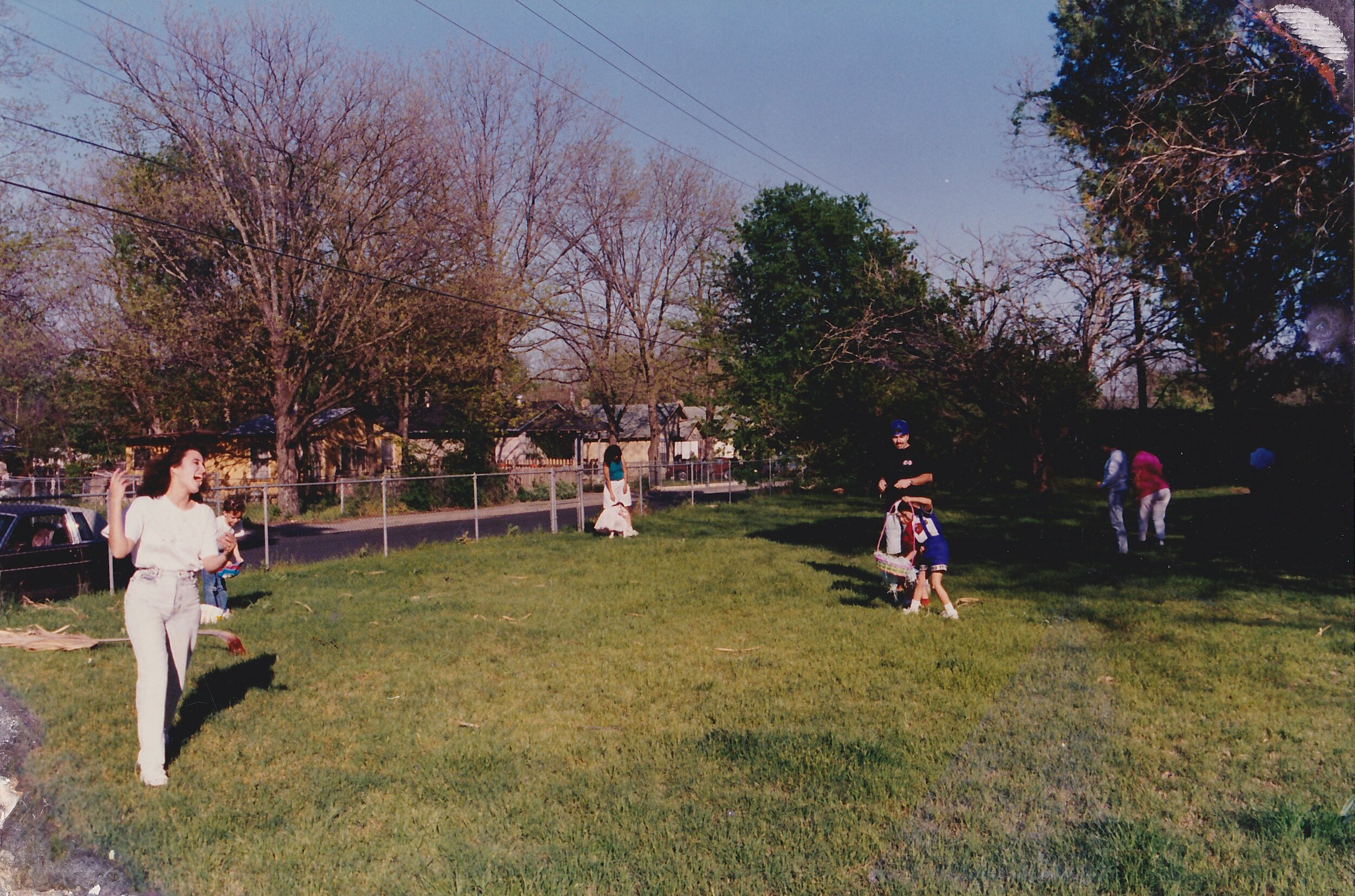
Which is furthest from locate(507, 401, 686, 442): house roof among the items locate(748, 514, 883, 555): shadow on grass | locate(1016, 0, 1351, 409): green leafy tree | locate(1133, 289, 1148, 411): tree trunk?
locate(1016, 0, 1351, 409): green leafy tree

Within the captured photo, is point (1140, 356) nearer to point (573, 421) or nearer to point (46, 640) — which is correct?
point (46, 640)

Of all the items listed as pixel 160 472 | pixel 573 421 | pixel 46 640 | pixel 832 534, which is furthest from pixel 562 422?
pixel 160 472

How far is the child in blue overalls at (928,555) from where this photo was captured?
8992 mm

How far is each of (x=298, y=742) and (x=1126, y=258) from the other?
10.9 metres

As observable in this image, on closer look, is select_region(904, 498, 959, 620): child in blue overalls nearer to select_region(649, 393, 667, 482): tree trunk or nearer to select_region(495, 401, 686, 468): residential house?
select_region(495, 401, 686, 468): residential house

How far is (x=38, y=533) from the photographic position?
10609 mm

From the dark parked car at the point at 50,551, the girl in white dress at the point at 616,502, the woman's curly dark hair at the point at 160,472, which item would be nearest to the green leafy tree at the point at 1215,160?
the woman's curly dark hair at the point at 160,472

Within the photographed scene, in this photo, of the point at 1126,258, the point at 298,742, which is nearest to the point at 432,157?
Answer: the point at 1126,258

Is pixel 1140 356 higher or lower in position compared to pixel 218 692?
higher

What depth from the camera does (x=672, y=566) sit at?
13.4 metres

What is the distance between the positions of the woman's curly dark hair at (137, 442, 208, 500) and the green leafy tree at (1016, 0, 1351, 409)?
8266mm

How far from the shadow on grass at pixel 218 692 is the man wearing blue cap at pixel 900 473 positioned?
19.4 feet

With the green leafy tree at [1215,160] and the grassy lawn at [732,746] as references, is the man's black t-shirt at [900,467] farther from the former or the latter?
the green leafy tree at [1215,160]

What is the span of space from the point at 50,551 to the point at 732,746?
9324 mm
